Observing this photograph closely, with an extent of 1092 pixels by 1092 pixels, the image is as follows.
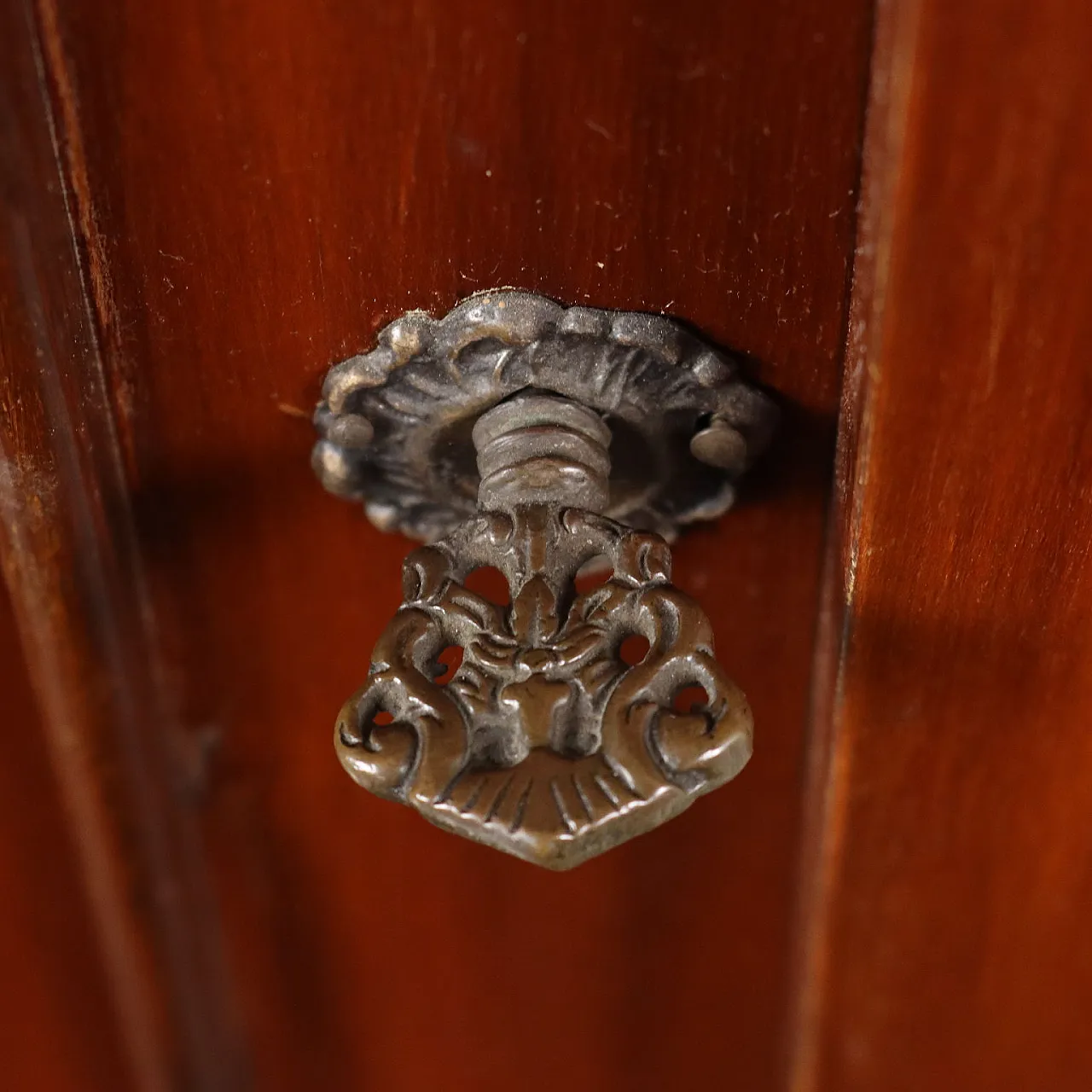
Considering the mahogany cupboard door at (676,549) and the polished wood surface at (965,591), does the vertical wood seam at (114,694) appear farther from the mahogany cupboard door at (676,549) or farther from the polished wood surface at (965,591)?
the polished wood surface at (965,591)

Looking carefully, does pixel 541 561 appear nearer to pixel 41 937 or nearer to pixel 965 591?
pixel 965 591

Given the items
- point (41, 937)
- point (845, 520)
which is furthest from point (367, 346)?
point (41, 937)

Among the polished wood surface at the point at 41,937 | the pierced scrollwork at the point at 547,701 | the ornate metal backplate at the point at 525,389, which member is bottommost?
the polished wood surface at the point at 41,937

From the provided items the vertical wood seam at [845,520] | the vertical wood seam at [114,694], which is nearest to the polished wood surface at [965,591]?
the vertical wood seam at [845,520]

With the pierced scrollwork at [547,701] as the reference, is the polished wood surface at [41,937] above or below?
below

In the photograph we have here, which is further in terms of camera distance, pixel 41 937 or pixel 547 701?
pixel 41 937

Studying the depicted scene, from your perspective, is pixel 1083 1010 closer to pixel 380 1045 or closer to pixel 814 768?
pixel 814 768
